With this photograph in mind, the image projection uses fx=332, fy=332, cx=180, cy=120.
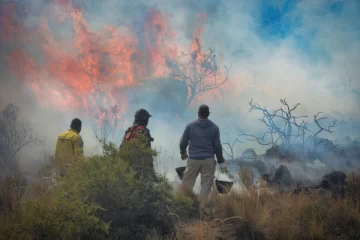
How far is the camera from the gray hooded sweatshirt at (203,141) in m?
6.15

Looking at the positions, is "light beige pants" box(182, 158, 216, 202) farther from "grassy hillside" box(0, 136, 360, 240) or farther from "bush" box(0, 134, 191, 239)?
"bush" box(0, 134, 191, 239)

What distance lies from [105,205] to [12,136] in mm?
17387

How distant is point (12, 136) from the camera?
19.3 metres

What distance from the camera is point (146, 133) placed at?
5.70m

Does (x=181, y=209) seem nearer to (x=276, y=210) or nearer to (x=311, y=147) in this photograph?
(x=276, y=210)

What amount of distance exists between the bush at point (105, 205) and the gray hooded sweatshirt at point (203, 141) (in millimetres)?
1293

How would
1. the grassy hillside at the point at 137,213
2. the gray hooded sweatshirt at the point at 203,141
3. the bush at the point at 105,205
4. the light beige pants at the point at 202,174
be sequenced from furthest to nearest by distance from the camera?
the gray hooded sweatshirt at the point at 203,141
the light beige pants at the point at 202,174
the grassy hillside at the point at 137,213
the bush at the point at 105,205

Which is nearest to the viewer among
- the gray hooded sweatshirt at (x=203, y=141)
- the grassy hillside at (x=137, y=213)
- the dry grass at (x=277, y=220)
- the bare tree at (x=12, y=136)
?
the grassy hillside at (x=137, y=213)

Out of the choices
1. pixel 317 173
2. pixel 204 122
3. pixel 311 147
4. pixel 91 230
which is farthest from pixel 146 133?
pixel 311 147

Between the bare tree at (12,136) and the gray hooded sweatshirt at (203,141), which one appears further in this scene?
the bare tree at (12,136)

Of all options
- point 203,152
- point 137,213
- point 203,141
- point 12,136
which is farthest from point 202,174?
point 12,136

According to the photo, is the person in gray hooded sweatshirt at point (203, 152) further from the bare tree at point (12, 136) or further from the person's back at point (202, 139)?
the bare tree at point (12, 136)

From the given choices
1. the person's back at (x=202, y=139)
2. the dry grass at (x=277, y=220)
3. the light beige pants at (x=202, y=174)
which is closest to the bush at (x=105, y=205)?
the dry grass at (x=277, y=220)

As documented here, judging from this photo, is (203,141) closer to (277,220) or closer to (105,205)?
(277,220)
